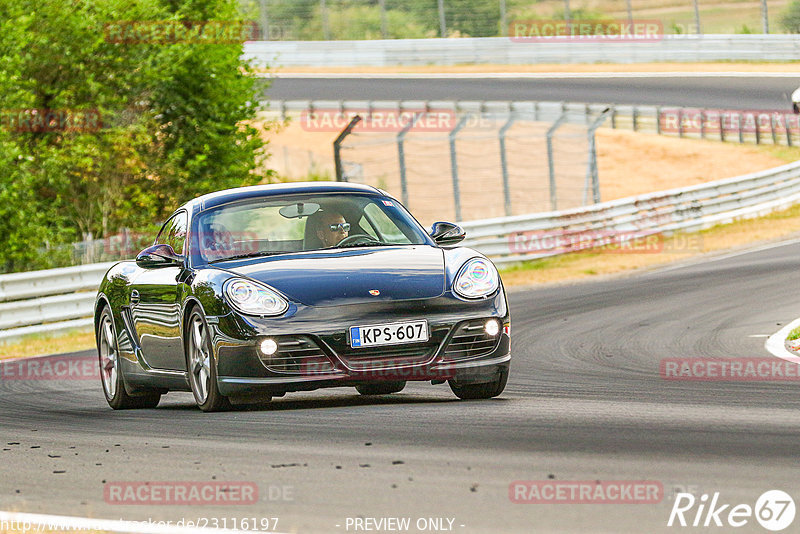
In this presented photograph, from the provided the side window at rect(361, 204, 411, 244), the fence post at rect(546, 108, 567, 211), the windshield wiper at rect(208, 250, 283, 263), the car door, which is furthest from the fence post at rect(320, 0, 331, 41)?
the windshield wiper at rect(208, 250, 283, 263)

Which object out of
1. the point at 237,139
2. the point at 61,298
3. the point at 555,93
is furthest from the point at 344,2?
the point at 61,298

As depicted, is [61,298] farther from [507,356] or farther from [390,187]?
[390,187]

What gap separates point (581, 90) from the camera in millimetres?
45500

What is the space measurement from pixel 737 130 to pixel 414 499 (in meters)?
36.6

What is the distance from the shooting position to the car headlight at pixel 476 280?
8.04 meters

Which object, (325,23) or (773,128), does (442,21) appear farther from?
(773,128)

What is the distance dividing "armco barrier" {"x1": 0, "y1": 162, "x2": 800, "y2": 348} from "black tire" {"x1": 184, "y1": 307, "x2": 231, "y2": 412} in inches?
376

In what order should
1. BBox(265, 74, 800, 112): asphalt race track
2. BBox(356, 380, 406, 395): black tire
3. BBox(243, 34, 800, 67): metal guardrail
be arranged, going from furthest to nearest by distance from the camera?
BBox(243, 34, 800, 67): metal guardrail, BBox(265, 74, 800, 112): asphalt race track, BBox(356, 380, 406, 395): black tire

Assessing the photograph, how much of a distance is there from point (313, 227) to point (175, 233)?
3.77 ft

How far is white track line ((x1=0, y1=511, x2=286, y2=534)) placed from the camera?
4965 millimetres

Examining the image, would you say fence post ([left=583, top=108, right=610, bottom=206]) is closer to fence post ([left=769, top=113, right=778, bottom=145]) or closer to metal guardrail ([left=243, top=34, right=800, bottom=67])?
fence post ([left=769, top=113, right=778, bottom=145])

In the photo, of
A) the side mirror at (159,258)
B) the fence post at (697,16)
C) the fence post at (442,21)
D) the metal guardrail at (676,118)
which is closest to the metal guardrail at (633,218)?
the metal guardrail at (676,118)

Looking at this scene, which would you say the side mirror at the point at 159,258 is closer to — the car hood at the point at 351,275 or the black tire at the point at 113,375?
the car hood at the point at 351,275

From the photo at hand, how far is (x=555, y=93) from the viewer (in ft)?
147
